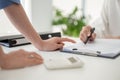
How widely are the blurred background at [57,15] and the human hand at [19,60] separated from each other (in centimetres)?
90

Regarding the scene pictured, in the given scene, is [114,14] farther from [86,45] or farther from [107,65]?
[107,65]

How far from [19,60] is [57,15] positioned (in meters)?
2.55

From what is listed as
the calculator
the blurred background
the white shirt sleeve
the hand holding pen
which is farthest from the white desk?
the blurred background

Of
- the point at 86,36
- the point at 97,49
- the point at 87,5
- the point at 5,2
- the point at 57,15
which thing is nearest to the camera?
the point at 5,2

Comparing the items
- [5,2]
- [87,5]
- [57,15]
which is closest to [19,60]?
[5,2]

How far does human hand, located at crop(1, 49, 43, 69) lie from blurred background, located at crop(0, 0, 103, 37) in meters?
0.90

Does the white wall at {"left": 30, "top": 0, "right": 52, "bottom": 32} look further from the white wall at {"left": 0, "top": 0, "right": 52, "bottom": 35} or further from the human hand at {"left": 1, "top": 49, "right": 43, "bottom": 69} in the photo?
the human hand at {"left": 1, "top": 49, "right": 43, "bottom": 69}

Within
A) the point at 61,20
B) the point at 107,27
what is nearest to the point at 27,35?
the point at 107,27

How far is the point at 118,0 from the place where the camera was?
184 cm

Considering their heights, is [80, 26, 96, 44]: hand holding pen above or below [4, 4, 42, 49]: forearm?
→ below

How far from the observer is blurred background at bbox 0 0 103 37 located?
1947 mm

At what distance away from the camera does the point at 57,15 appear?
345cm

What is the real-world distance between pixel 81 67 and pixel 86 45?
1.19ft

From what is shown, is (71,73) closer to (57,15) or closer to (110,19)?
(110,19)
